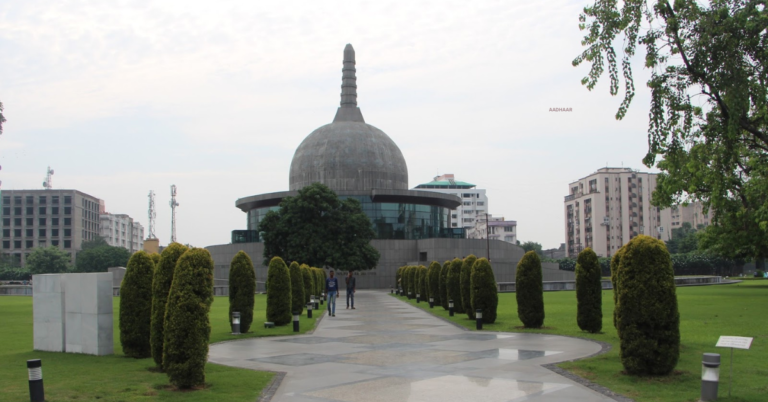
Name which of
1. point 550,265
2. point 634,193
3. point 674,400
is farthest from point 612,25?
point 634,193

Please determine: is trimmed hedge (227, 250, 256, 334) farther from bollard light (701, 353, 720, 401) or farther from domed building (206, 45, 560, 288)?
domed building (206, 45, 560, 288)

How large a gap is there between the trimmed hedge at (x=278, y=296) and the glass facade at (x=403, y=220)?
143 feet

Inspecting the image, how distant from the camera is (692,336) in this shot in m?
16.2

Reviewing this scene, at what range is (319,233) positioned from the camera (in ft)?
162

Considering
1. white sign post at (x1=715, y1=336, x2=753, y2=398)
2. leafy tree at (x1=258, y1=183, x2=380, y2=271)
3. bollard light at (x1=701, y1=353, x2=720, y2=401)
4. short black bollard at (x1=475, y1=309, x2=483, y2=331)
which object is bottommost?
short black bollard at (x1=475, y1=309, x2=483, y2=331)

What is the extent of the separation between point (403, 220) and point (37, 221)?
78.1 meters

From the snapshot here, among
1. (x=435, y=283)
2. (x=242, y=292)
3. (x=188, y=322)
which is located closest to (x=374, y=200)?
(x=435, y=283)

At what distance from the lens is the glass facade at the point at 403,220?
222ft

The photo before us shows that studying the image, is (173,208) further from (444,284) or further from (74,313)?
(74,313)

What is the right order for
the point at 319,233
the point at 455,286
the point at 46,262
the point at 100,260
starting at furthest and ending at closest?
the point at 100,260, the point at 46,262, the point at 319,233, the point at 455,286

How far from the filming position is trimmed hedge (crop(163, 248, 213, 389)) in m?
10.2

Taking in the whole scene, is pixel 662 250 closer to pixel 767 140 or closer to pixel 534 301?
pixel 534 301

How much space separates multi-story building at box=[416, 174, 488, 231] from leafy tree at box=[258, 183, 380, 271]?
10541 centimetres

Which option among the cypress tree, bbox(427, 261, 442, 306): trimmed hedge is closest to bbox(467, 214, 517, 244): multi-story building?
bbox(427, 261, 442, 306): trimmed hedge
